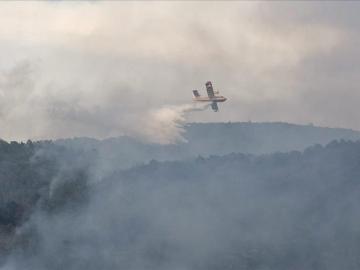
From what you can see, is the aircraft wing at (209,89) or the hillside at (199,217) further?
the aircraft wing at (209,89)

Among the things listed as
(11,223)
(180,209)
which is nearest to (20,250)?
(11,223)

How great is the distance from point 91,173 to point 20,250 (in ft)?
140

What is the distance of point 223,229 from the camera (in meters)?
145

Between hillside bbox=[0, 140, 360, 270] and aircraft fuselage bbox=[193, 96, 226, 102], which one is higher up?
aircraft fuselage bbox=[193, 96, 226, 102]

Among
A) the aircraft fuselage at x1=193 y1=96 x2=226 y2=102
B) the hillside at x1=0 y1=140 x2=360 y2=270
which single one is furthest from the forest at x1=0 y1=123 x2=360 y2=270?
the aircraft fuselage at x1=193 y1=96 x2=226 y2=102

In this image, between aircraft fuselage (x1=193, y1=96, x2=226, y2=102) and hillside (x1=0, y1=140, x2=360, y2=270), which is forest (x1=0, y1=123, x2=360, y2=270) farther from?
aircraft fuselage (x1=193, y1=96, x2=226, y2=102)

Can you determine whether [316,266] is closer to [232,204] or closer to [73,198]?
[232,204]

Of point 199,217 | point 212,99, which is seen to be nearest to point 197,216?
point 199,217

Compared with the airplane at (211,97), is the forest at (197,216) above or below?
below

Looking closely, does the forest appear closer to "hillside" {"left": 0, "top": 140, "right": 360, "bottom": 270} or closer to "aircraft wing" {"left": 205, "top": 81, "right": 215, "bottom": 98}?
"hillside" {"left": 0, "top": 140, "right": 360, "bottom": 270}

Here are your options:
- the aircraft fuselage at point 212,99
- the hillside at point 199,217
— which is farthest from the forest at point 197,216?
the aircraft fuselage at point 212,99

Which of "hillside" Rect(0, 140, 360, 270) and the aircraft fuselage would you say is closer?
"hillside" Rect(0, 140, 360, 270)

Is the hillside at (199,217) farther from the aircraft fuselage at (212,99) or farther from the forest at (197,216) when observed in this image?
the aircraft fuselage at (212,99)

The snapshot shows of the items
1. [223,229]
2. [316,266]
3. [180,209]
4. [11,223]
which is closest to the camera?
[316,266]
